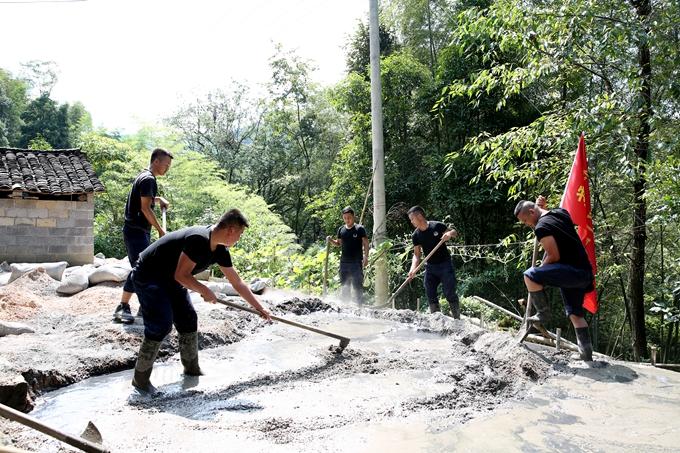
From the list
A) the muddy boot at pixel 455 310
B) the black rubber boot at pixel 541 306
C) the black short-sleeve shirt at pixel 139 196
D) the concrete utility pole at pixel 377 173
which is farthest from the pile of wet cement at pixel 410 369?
the concrete utility pole at pixel 377 173

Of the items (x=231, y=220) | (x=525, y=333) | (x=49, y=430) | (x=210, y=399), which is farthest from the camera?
(x=525, y=333)

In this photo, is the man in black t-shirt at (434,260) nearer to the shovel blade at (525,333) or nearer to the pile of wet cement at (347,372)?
the pile of wet cement at (347,372)

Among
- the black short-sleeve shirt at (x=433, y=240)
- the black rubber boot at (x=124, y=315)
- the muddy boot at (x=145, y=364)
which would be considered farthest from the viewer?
the black short-sleeve shirt at (x=433, y=240)

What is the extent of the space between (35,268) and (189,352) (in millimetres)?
6108

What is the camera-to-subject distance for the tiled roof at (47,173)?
1038 centimetres

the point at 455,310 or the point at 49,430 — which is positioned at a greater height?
the point at 455,310

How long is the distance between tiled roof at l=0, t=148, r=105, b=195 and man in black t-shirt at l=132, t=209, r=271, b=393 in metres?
7.45

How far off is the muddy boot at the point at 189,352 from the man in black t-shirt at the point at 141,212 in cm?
139

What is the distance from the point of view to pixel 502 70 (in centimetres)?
740

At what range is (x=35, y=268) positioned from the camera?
9.17 metres

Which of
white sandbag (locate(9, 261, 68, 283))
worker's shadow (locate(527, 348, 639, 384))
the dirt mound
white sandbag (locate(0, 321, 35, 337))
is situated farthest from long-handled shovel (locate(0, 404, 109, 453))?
white sandbag (locate(9, 261, 68, 283))

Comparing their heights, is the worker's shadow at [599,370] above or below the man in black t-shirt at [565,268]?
below

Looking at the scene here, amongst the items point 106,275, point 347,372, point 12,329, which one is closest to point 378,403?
point 347,372

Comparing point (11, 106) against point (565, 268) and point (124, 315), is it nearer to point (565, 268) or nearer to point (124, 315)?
point (124, 315)
